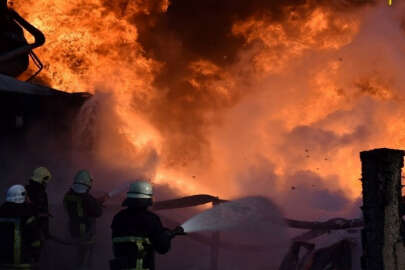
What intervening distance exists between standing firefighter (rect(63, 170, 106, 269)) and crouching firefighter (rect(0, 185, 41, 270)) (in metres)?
1.74

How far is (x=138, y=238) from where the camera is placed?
225 inches

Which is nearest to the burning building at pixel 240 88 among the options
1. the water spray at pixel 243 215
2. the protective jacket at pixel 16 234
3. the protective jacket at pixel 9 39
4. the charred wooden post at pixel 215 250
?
the protective jacket at pixel 9 39

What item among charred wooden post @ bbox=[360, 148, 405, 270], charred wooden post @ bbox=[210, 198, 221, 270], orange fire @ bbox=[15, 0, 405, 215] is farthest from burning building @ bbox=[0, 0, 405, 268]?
charred wooden post @ bbox=[360, 148, 405, 270]

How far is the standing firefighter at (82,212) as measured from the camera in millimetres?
8812

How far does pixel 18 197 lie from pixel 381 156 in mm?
4998

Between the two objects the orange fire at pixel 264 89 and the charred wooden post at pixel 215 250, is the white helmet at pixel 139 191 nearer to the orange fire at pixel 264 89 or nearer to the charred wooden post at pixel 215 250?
the charred wooden post at pixel 215 250

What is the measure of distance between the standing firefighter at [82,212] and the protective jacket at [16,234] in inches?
68.3

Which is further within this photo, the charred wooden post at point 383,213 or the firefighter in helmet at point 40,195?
the firefighter in helmet at point 40,195

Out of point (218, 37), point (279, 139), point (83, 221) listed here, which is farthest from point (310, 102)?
point (83, 221)

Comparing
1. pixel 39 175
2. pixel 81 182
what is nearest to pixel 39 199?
pixel 39 175

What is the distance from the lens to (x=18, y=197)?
6.96 metres

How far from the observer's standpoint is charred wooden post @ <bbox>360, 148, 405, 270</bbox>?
575 cm

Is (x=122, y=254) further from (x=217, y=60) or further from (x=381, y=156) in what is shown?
(x=217, y=60)

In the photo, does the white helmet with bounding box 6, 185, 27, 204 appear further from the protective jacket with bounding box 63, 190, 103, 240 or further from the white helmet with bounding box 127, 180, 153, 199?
the white helmet with bounding box 127, 180, 153, 199
